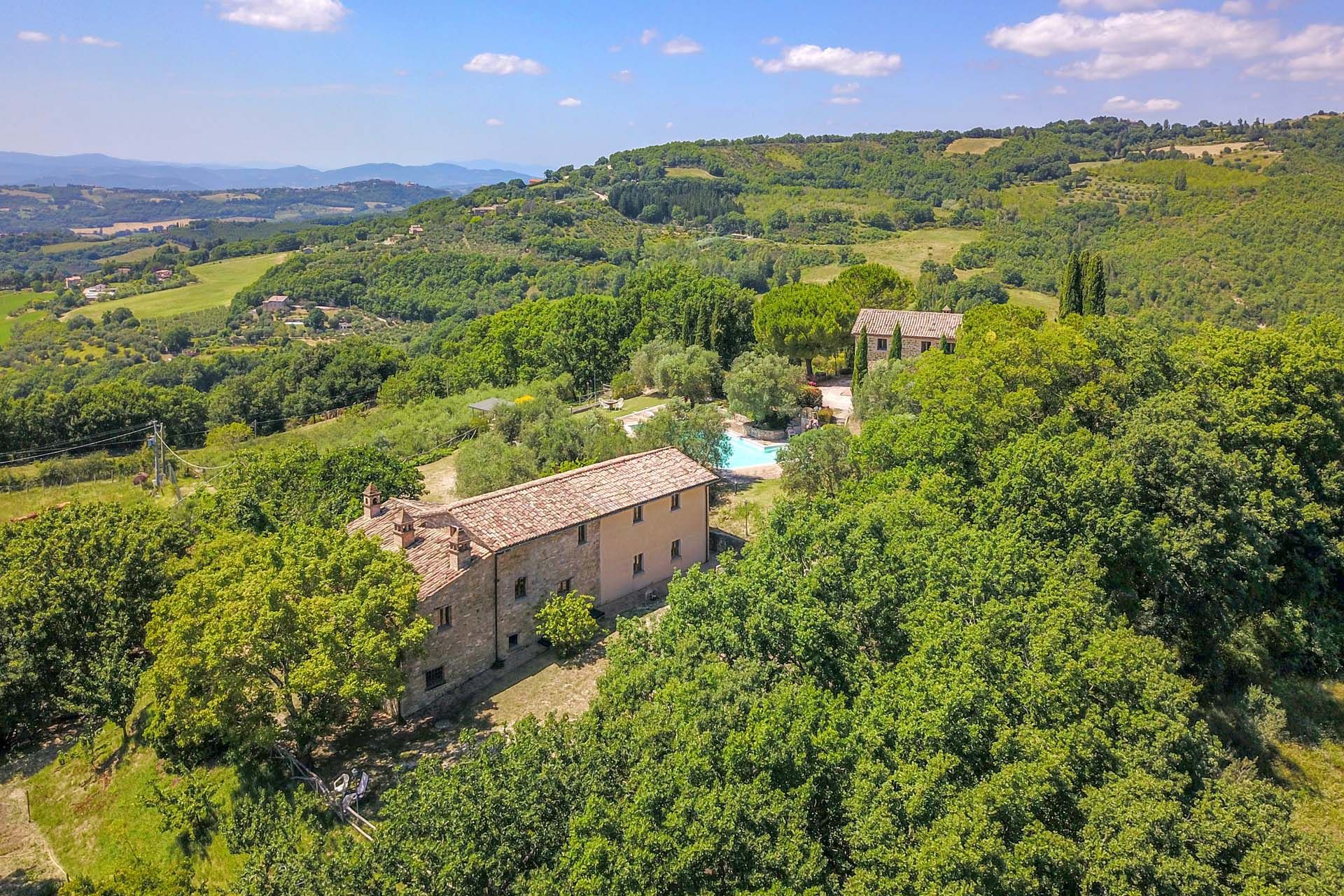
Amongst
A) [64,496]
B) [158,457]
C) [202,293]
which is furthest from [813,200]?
[64,496]

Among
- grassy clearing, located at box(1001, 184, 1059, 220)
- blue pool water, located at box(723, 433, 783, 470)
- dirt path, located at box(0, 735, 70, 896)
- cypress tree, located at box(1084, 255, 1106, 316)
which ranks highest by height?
grassy clearing, located at box(1001, 184, 1059, 220)

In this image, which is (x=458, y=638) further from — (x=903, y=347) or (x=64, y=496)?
(x=903, y=347)

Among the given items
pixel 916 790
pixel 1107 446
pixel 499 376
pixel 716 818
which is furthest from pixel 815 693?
pixel 499 376

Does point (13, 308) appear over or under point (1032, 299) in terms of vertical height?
under

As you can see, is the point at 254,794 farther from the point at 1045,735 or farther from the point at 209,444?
the point at 209,444

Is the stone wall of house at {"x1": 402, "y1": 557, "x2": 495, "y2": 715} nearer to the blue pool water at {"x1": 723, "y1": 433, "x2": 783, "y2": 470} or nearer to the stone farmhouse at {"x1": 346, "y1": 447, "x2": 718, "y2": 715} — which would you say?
the stone farmhouse at {"x1": 346, "y1": 447, "x2": 718, "y2": 715}

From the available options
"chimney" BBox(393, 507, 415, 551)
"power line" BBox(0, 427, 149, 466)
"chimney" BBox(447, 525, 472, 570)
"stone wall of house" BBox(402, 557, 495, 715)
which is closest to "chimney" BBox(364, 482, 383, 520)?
"chimney" BBox(393, 507, 415, 551)
